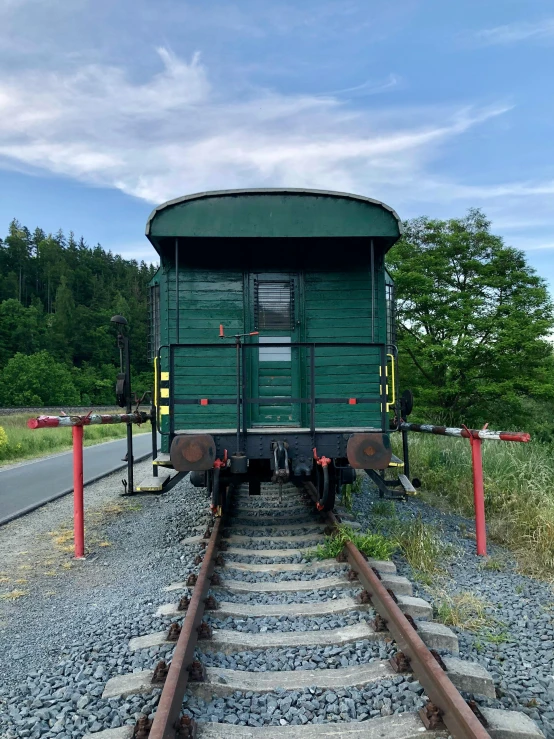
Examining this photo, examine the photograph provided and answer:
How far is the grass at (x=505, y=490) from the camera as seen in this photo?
555cm

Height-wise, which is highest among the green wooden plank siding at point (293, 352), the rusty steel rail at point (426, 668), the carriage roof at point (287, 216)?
the carriage roof at point (287, 216)

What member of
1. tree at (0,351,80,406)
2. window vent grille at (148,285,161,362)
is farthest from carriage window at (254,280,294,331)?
tree at (0,351,80,406)

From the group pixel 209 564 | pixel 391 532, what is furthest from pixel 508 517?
pixel 209 564

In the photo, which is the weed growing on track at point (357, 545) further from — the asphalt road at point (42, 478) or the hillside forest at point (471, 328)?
the hillside forest at point (471, 328)

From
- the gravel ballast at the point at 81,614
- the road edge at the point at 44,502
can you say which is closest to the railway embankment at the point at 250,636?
the gravel ballast at the point at 81,614

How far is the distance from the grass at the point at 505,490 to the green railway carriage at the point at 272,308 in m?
1.85

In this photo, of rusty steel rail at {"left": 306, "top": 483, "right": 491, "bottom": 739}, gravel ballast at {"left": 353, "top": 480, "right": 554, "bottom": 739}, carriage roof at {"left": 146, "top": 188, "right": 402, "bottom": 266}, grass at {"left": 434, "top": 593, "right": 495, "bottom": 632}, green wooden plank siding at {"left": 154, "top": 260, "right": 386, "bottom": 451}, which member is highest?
carriage roof at {"left": 146, "top": 188, "right": 402, "bottom": 266}

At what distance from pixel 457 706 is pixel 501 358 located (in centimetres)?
1554

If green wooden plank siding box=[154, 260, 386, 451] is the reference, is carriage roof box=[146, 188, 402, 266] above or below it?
above

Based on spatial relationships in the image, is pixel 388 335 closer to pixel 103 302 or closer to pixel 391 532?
pixel 391 532

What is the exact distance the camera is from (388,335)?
6.94 m

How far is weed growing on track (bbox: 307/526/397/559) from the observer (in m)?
4.82

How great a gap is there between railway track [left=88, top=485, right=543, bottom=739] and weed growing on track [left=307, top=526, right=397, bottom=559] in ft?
0.43

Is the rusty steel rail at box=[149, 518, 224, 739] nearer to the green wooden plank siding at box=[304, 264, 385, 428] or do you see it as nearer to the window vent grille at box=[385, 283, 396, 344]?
the green wooden plank siding at box=[304, 264, 385, 428]
